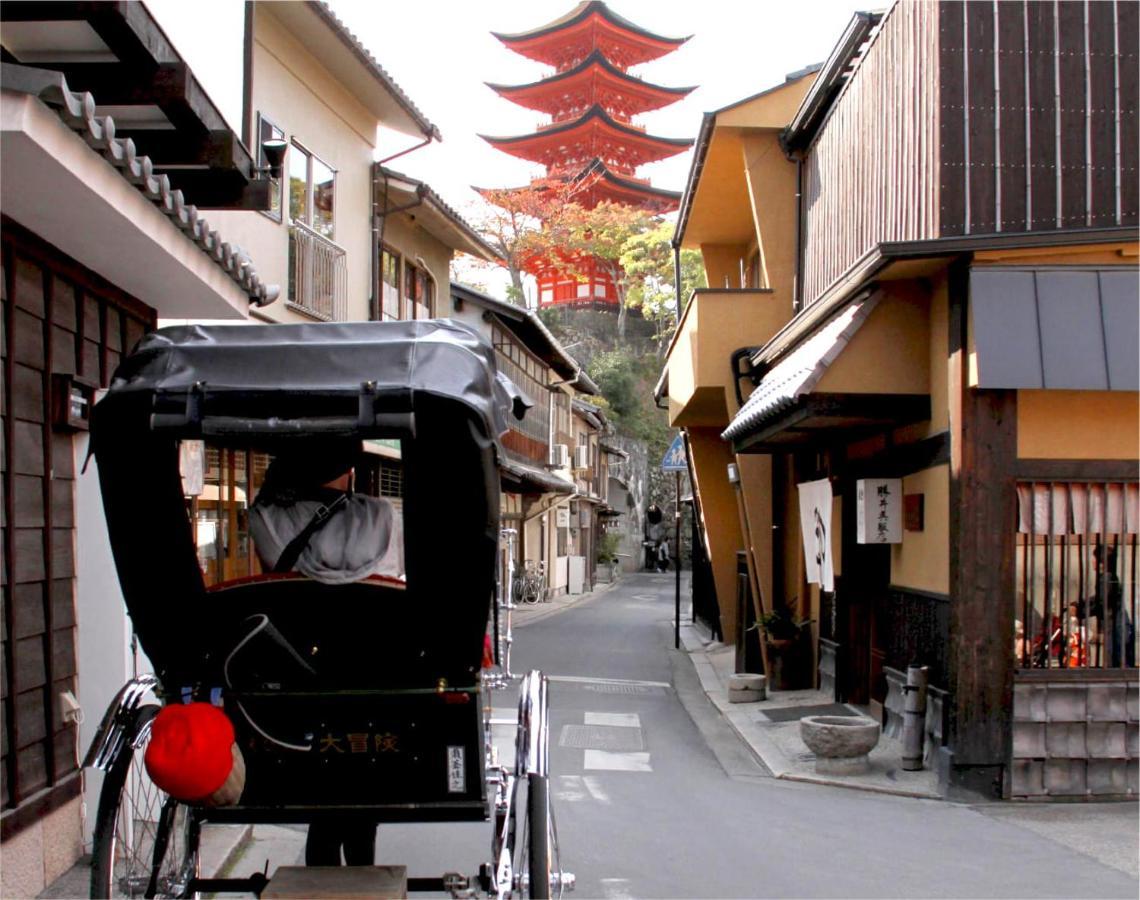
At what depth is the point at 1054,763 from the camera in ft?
31.2

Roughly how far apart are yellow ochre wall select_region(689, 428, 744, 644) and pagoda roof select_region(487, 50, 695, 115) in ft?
149

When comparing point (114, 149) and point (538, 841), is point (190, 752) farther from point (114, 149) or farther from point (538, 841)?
point (114, 149)

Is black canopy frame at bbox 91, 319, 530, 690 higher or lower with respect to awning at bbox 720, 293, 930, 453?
lower

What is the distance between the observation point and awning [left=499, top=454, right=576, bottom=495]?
29.7m

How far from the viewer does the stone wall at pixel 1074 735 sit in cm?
948

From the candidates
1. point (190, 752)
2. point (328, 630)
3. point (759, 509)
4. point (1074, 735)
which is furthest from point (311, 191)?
point (190, 752)

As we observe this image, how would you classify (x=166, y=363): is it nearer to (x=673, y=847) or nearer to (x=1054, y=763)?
(x=673, y=847)

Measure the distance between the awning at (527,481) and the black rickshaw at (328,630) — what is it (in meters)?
22.8

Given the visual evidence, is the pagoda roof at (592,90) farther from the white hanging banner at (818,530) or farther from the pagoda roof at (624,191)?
the white hanging banner at (818,530)

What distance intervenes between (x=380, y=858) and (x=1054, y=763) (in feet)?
17.9

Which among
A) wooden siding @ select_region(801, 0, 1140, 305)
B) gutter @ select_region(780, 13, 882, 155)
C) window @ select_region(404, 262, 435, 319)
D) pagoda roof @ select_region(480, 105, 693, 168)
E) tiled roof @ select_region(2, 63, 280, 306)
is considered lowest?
tiled roof @ select_region(2, 63, 280, 306)

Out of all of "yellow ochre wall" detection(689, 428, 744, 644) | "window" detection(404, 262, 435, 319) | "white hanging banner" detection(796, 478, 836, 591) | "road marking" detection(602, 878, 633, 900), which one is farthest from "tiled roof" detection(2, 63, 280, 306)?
"window" detection(404, 262, 435, 319)

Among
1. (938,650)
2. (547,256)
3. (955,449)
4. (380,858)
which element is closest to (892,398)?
(955,449)

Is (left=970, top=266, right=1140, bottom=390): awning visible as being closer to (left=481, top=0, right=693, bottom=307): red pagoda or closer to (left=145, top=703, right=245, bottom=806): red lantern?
(left=145, top=703, right=245, bottom=806): red lantern
